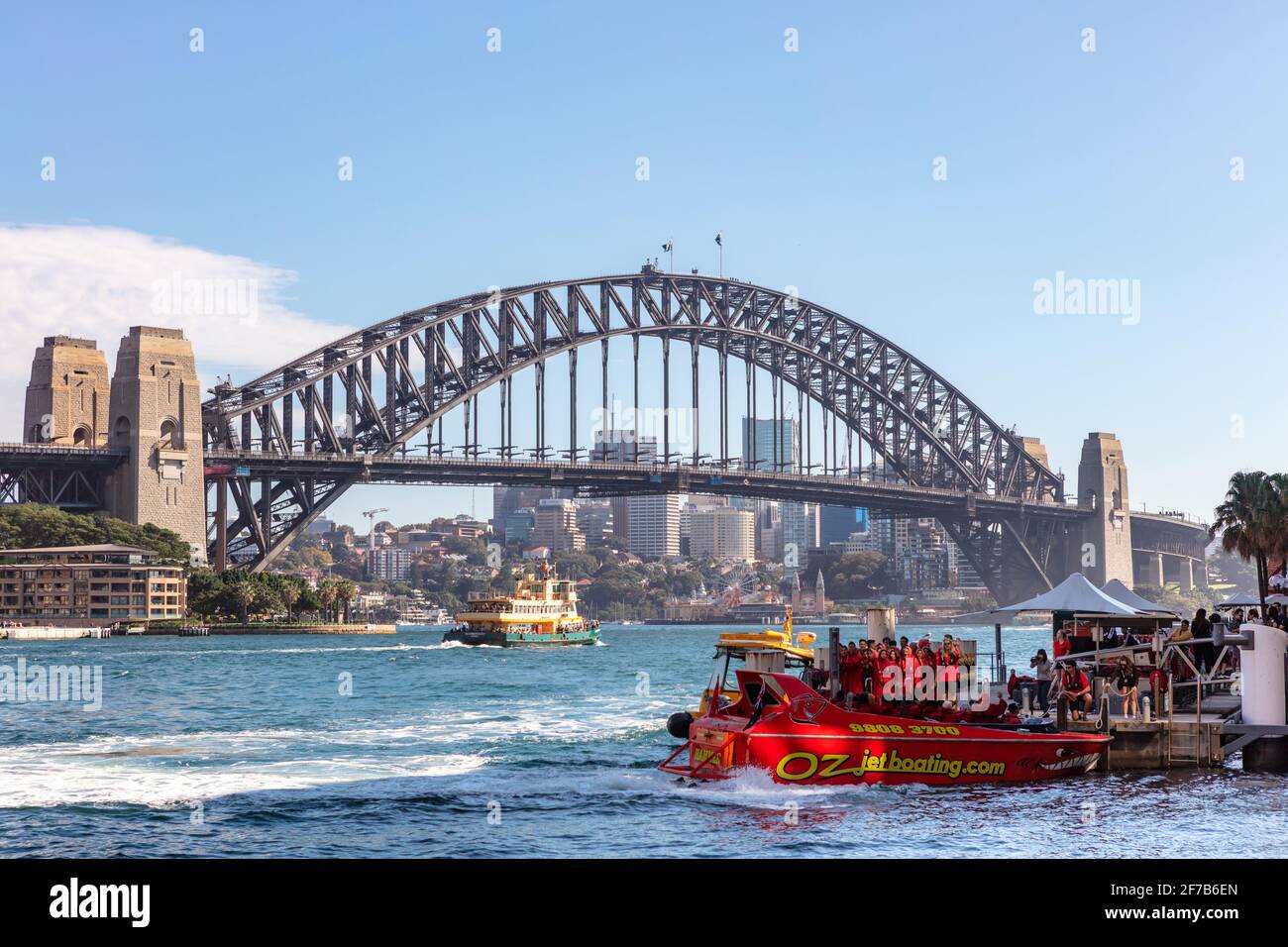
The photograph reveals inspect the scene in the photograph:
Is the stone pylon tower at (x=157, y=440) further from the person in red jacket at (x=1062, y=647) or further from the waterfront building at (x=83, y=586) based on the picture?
the person in red jacket at (x=1062, y=647)

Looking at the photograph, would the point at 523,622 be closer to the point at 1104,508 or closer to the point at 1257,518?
the point at 1257,518

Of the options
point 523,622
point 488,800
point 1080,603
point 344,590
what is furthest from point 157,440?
point 488,800

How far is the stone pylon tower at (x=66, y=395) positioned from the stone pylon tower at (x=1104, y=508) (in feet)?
294

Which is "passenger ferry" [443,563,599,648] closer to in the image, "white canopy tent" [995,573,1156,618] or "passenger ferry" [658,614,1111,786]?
"white canopy tent" [995,573,1156,618]

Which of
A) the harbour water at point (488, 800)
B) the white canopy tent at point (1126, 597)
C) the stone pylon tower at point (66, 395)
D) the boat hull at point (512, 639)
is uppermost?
the stone pylon tower at point (66, 395)

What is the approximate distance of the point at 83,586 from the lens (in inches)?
3848

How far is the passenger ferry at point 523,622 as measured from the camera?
290 ft

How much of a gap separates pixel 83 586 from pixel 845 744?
84.0m

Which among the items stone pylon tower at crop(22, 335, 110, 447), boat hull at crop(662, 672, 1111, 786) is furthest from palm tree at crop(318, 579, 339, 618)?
boat hull at crop(662, 672, 1111, 786)

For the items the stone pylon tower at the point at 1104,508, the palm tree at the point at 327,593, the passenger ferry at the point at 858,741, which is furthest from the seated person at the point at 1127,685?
the stone pylon tower at the point at 1104,508

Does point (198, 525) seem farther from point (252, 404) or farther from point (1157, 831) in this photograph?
point (1157, 831)

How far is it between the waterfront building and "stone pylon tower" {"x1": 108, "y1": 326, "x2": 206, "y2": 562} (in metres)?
2.59

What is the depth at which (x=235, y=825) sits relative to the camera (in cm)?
2012
